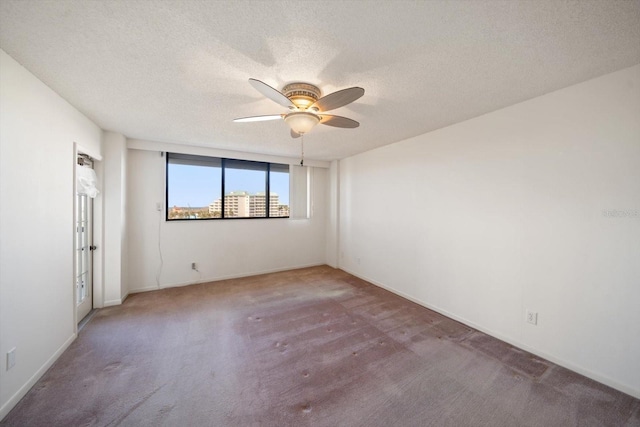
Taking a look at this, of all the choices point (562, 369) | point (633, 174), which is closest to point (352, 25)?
point (633, 174)

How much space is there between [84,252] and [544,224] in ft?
17.1

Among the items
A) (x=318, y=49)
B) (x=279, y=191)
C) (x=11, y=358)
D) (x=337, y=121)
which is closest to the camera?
(x=318, y=49)

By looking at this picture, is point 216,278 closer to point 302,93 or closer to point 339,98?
point 302,93

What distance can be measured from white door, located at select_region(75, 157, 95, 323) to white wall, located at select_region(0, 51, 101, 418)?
0.59m

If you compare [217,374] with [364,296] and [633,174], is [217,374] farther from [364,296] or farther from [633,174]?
[633,174]

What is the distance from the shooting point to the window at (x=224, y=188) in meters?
4.07

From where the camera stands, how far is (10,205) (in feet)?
5.24

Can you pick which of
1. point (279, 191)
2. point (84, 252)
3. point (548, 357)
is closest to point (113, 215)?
point (84, 252)

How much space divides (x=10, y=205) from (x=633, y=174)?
4.54 metres

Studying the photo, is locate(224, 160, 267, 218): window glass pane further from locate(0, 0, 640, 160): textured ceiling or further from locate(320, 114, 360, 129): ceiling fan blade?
locate(320, 114, 360, 129): ceiling fan blade

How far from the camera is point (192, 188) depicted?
13.8ft

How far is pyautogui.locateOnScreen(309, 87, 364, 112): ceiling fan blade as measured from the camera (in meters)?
1.55

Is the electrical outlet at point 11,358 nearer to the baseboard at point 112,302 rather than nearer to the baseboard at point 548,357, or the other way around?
the baseboard at point 112,302

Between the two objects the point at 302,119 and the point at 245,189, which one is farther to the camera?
the point at 245,189
